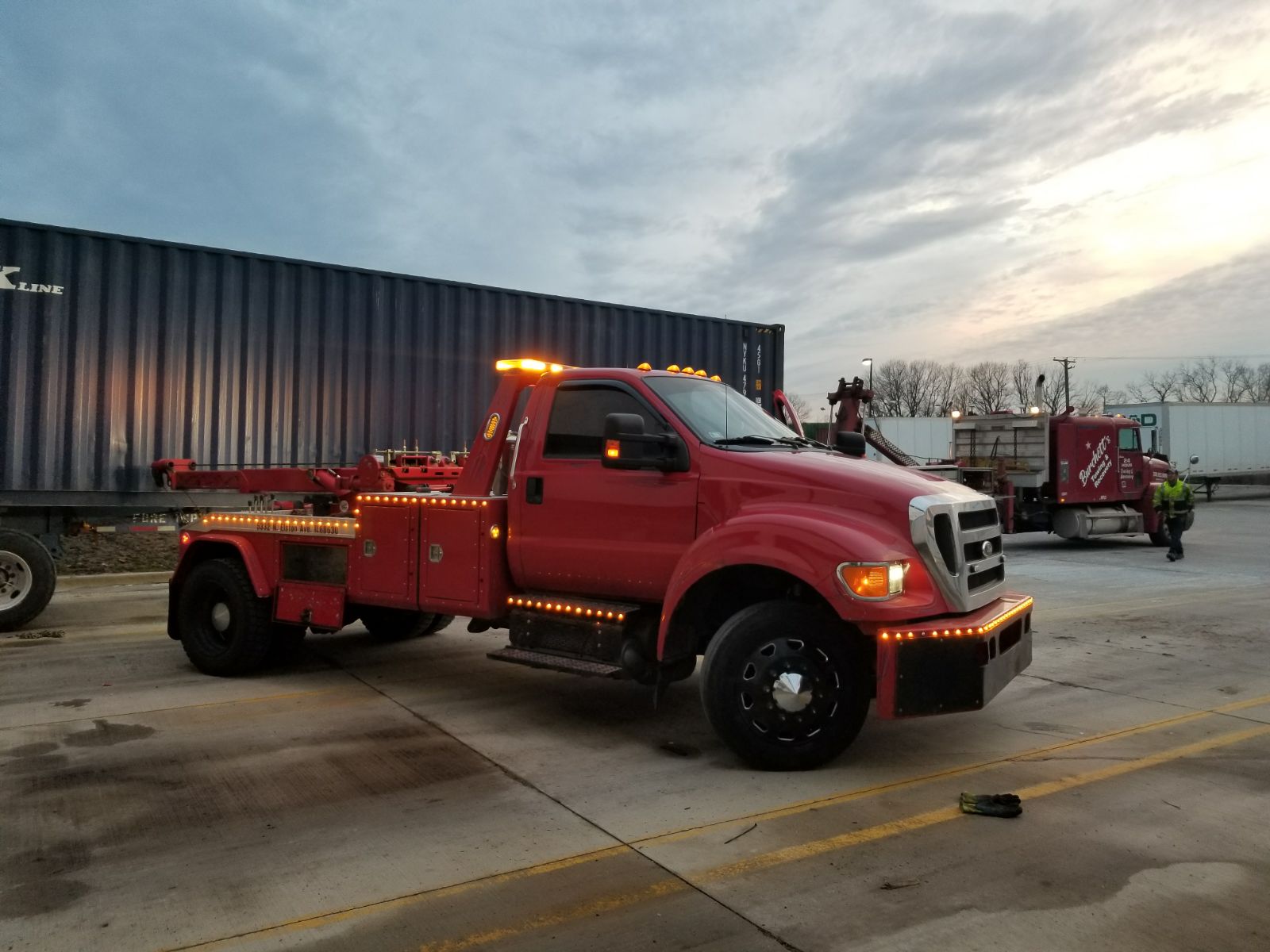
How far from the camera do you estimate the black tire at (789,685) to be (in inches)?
175

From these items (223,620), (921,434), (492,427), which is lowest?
(223,620)

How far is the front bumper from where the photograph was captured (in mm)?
4254

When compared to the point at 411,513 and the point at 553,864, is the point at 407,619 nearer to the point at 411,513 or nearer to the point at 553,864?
the point at 411,513

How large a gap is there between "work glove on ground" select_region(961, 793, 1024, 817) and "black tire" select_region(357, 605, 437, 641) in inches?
200

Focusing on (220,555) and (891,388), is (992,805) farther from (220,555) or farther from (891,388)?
(891,388)

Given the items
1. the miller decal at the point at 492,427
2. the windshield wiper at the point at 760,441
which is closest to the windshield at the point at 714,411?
the windshield wiper at the point at 760,441

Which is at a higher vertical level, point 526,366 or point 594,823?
point 526,366

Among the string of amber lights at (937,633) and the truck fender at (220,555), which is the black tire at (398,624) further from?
the string of amber lights at (937,633)

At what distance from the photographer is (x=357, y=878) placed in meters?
3.41

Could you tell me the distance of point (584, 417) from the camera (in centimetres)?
555

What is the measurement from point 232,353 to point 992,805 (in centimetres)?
901

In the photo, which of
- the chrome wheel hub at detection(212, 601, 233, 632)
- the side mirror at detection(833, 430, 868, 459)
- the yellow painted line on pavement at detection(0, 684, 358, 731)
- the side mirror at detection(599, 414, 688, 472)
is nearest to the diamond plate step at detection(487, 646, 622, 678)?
the side mirror at detection(599, 414, 688, 472)

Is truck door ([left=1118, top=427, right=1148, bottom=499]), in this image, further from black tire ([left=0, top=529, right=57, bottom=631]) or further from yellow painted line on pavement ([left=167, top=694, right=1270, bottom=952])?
black tire ([left=0, top=529, right=57, bottom=631])

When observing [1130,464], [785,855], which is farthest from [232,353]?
[1130,464]
